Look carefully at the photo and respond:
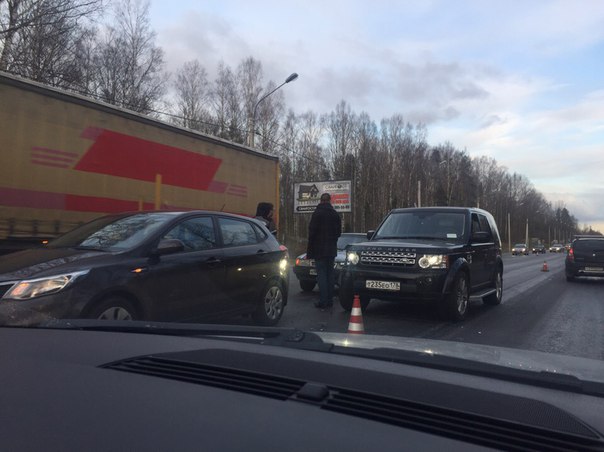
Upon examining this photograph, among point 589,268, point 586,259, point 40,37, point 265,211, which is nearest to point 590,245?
point 586,259

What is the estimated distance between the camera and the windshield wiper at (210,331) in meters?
2.80

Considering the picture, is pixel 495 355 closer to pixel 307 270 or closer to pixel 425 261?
pixel 425 261

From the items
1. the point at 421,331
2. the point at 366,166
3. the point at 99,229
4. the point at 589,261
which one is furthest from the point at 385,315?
the point at 366,166

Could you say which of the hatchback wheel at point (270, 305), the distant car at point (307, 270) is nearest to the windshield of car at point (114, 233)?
the hatchback wheel at point (270, 305)

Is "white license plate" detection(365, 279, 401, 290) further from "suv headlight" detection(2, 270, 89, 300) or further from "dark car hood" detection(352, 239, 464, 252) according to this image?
"suv headlight" detection(2, 270, 89, 300)

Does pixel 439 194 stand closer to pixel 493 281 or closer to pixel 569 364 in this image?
pixel 493 281

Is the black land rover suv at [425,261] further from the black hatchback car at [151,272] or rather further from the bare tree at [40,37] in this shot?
the bare tree at [40,37]

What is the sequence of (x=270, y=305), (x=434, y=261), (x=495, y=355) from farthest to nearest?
(x=434, y=261) < (x=270, y=305) < (x=495, y=355)

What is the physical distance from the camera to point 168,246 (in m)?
5.21

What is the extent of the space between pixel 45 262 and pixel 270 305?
317 centimetres

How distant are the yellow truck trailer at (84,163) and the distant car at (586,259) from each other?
12468 millimetres

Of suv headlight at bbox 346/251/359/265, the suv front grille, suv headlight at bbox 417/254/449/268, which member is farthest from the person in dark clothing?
suv headlight at bbox 417/254/449/268

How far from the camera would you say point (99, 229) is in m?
5.68

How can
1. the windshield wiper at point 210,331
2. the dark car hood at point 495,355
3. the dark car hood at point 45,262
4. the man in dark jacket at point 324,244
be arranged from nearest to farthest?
the dark car hood at point 495,355, the windshield wiper at point 210,331, the dark car hood at point 45,262, the man in dark jacket at point 324,244
